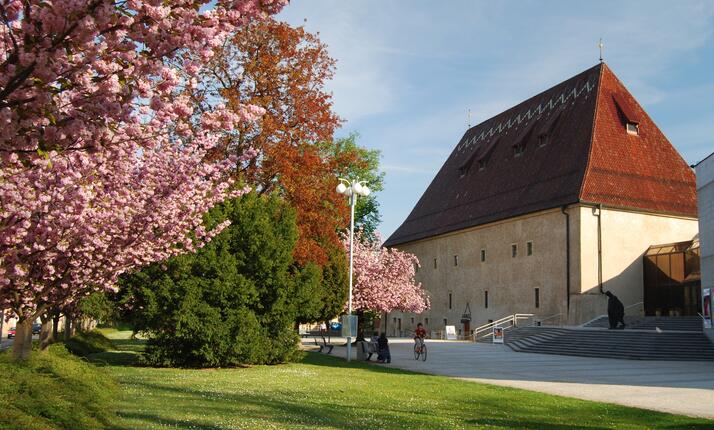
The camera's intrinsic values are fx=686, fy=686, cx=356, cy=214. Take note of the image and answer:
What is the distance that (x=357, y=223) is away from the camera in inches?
2493

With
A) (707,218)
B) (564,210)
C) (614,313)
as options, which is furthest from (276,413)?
A: (564,210)

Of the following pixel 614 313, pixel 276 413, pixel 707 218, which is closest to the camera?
pixel 276 413

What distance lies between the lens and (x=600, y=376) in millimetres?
21766

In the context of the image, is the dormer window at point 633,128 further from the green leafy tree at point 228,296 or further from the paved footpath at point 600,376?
the green leafy tree at point 228,296

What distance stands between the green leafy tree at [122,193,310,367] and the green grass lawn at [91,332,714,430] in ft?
9.92

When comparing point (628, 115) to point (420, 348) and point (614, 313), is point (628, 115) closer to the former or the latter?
point (614, 313)

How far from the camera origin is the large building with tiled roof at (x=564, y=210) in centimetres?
4469

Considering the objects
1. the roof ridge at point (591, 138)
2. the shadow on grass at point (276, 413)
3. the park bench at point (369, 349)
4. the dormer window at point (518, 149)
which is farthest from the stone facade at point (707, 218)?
the shadow on grass at point (276, 413)

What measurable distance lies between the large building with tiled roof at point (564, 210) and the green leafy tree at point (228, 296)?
24998 millimetres

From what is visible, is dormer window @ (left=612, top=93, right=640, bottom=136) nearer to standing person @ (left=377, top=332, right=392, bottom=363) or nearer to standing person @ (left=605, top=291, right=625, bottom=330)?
standing person @ (left=605, top=291, right=625, bottom=330)

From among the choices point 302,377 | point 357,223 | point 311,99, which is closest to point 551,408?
point 302,377

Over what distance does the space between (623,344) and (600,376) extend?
480 inches

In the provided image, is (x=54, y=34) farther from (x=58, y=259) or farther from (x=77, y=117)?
(x=58, y=259)

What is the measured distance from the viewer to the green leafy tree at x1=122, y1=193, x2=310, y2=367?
22688 mm
